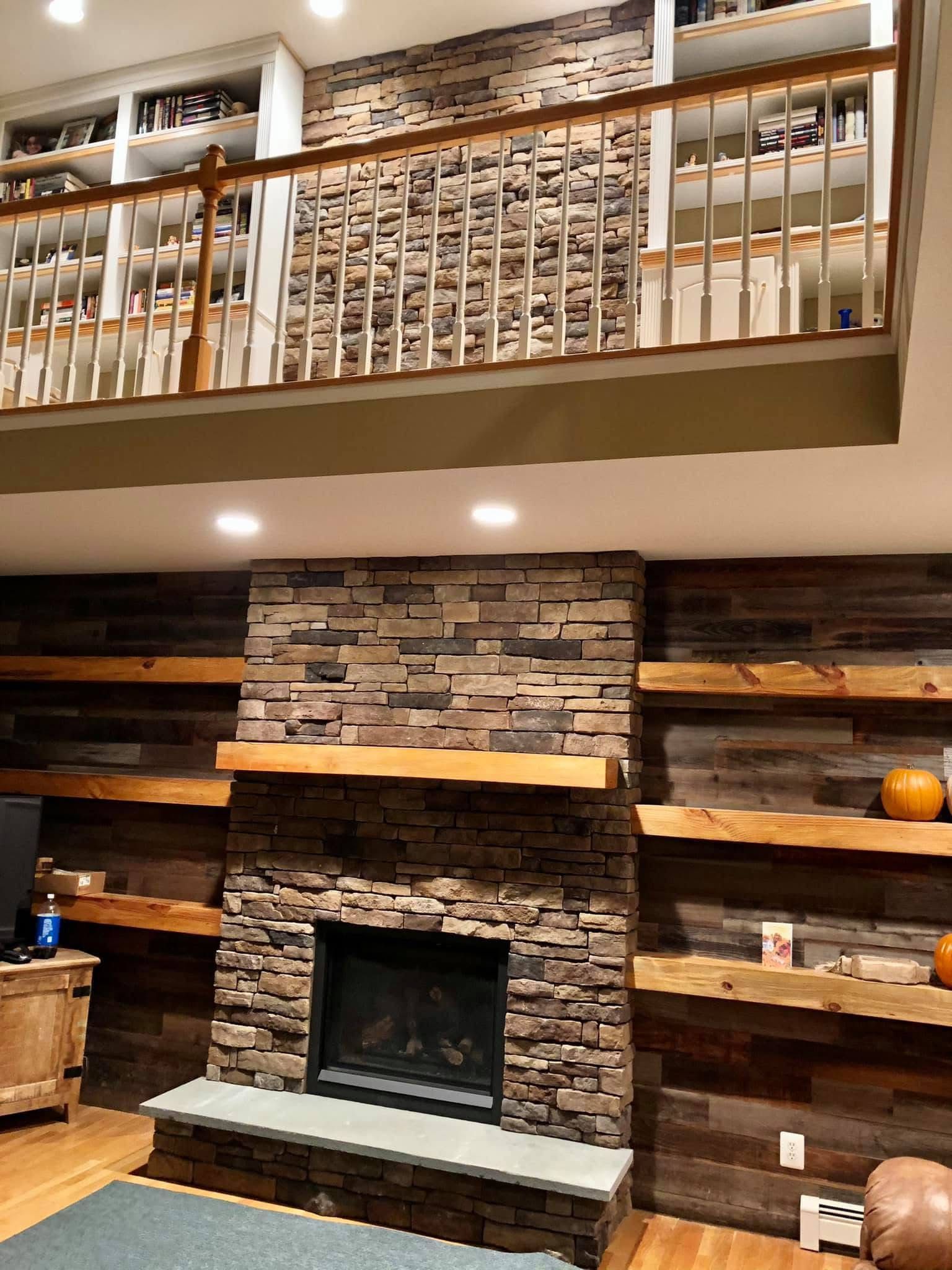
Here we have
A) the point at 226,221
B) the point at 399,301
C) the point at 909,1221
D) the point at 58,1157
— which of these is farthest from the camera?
the point at 226,221

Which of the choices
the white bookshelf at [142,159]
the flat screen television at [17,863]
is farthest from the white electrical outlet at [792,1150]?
the white bookshelf at [142,159]

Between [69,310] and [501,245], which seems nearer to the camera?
[501,245]

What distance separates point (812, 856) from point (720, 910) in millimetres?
410

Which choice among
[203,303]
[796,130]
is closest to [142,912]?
[203,303]

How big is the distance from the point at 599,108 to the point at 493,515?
1271 mm

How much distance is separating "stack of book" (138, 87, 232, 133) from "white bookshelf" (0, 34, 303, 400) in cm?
4

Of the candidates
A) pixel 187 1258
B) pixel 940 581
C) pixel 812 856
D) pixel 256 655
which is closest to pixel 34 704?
pixel 256 655

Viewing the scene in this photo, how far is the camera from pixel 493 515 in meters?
3.45

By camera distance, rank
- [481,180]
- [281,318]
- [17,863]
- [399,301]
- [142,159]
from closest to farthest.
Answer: [399,301] < [281,318] < [17,863] < [481,180] < [142,159]

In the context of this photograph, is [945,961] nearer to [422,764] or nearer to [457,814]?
[457,814]

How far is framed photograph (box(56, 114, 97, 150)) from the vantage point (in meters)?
5.51

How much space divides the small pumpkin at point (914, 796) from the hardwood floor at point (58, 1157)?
127 inches

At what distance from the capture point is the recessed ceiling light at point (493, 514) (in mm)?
3340

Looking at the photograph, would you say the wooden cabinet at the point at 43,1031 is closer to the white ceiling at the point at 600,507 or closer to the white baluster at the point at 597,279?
the white ceiling at the point at 600,507
